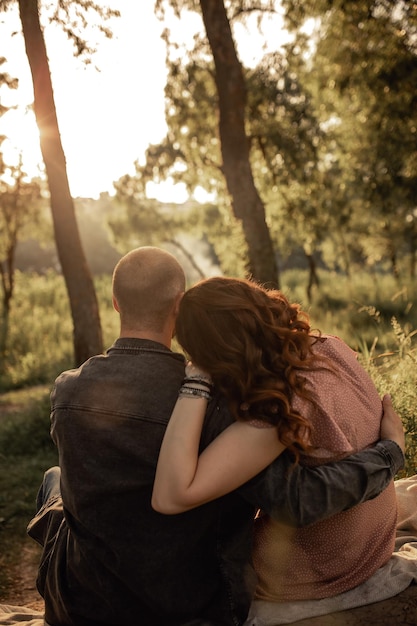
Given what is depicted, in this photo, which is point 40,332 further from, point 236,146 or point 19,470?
point 19,470

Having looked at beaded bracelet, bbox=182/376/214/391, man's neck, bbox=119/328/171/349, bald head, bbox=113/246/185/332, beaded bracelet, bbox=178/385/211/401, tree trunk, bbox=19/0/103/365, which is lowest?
beaded bracelet, bbox=178/385/211/401

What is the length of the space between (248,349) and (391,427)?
0.75 m

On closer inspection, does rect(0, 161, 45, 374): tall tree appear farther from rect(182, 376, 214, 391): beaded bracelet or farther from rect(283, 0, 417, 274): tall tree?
rect(182, 376, 214, 391): beaded bracelet

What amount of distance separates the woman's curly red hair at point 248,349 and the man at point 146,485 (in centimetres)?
12

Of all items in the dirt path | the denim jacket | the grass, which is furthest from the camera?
the grass

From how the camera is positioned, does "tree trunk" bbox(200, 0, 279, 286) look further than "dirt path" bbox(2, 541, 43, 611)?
Yes

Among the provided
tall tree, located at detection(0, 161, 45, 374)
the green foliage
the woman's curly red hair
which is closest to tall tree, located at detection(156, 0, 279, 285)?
the green foliage

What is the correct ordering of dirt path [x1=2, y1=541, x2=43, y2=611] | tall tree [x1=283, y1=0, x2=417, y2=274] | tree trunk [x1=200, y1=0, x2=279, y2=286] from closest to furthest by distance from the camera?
dirt path [x1=2, y1=541, x2=43, y2=611] < tree trunk [x1=200, y1=0, x2=279, y2=286] < tall tree [x1=283, y1=0, x2=417, y2=274]

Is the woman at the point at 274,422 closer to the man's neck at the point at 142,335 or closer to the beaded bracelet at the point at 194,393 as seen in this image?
the beaded bracelet at the point at 194,393

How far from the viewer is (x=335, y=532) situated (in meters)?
2.55

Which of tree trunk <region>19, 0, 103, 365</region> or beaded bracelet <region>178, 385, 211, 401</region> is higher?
tree trunk <region>19, 0, 103, 365</region>

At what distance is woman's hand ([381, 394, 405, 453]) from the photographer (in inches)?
104

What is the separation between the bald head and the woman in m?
0.17

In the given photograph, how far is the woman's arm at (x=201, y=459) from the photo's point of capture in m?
2.21
